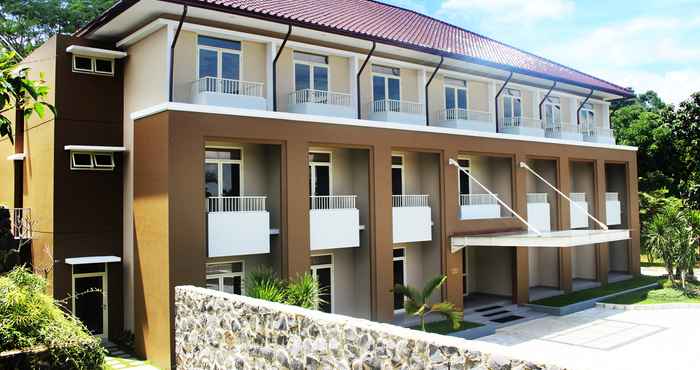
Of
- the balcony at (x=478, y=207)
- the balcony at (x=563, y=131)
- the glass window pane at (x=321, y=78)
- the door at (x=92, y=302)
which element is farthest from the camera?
the balcony at (x=563, y=131)

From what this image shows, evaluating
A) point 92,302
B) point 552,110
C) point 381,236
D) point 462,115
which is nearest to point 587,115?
point 552,110

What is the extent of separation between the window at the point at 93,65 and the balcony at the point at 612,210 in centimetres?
1940

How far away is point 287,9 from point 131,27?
4118mm

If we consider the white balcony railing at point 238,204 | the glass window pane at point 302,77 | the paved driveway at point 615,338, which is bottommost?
the paved driveway at point 615,338

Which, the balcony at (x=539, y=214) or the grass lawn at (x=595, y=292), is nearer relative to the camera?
the grass lawn at (x=595, y=292)

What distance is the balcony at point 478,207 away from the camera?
17938 mm

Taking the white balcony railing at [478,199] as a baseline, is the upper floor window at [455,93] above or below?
above

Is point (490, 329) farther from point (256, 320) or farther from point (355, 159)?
point (256, 320)

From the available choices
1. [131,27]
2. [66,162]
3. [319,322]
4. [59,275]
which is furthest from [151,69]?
[319,322]

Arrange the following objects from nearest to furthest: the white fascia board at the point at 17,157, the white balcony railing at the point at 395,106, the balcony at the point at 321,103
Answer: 1. the balcony at the point at 321,103
2. the white fascia board at the point at 17,157
3. the white balcony railing at the point at 395,106

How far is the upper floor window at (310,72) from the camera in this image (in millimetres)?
15758

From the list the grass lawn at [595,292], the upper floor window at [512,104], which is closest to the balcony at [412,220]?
the grass lawn at [595,292]

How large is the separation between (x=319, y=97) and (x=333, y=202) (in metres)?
3.01

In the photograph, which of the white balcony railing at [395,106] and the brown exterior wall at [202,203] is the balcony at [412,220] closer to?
the brown exterior wall at [202,203]
